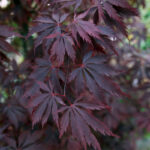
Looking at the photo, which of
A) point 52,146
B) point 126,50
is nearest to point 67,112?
point 52,146

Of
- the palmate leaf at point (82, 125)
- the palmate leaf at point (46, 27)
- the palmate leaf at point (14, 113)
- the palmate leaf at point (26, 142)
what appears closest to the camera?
the palmate leaf at point (82, 125)

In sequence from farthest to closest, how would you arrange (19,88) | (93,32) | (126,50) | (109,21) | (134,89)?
(126,50), (134,89), (19,88), (109,21), (93,32)

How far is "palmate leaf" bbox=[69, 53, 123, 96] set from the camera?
74 centimetres

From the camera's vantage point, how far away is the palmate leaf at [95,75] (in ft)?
2.42

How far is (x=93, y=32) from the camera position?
690 millimetres

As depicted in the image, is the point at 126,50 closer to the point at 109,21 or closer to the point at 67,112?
the point at 109,21

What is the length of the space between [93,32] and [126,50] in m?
1.36

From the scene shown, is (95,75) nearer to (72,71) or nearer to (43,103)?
(72,71)

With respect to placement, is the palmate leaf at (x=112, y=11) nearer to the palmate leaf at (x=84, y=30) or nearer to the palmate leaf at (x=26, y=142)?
the palmate leaf at (x=84, y=30)

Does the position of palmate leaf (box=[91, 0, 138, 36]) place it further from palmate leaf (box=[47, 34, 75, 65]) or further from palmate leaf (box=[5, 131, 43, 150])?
palmate leaf (box=[5, 131, 43, 150])

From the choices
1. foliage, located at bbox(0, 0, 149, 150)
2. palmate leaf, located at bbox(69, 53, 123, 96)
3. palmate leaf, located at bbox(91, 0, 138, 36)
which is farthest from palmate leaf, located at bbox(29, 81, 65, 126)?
palmate leaf, located at bbox(91, 0, 138, 36)

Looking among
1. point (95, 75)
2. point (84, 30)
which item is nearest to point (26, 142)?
point (95, 75)

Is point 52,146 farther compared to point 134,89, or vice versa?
point 134,89

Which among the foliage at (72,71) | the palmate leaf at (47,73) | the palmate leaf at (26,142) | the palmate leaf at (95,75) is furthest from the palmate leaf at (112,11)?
the palmate leaf at (26,142)
